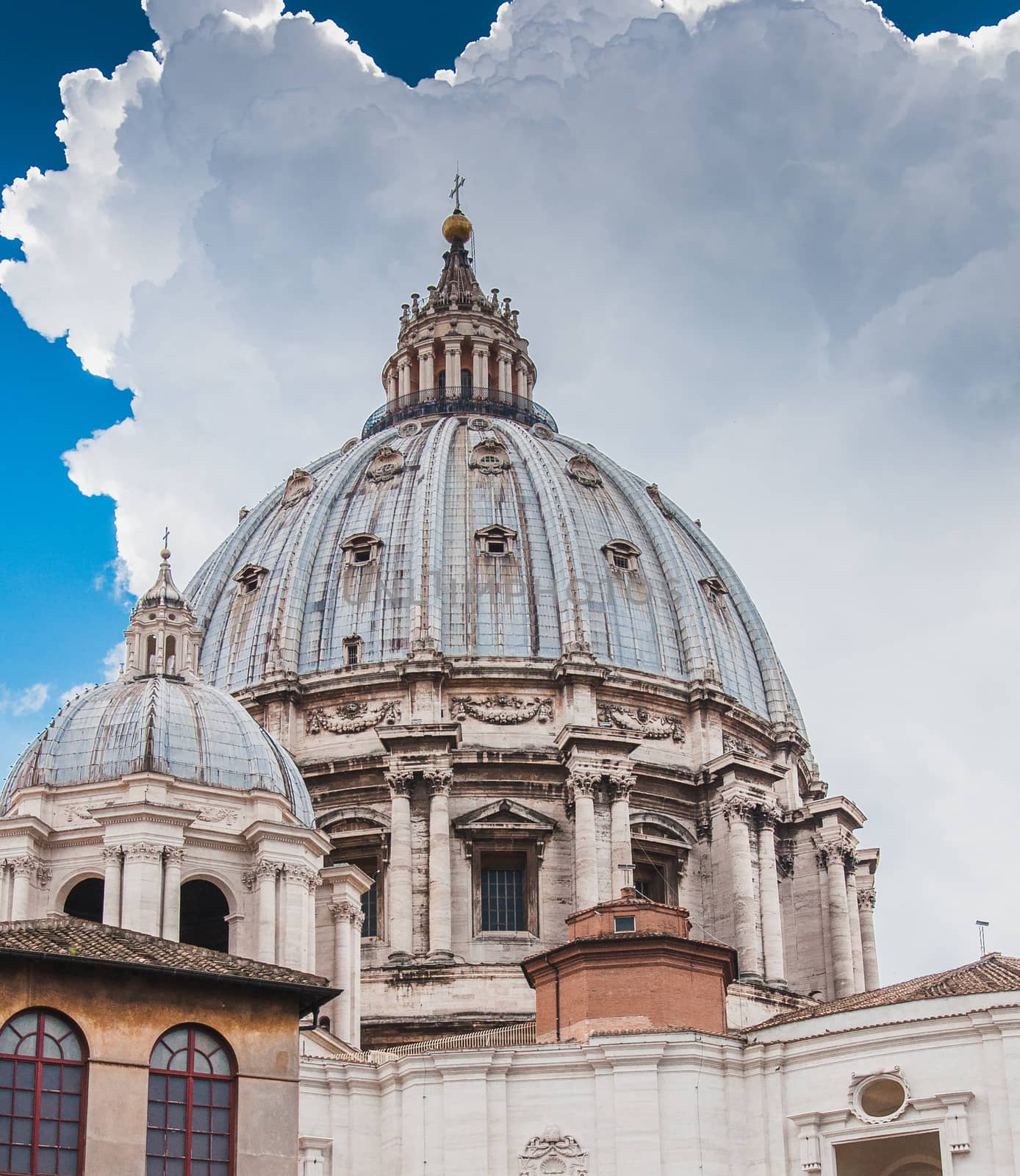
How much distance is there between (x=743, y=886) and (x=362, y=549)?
17.7 meters

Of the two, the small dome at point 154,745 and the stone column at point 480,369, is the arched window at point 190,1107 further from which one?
the stone column at point 480,369

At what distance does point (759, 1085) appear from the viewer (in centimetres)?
4419

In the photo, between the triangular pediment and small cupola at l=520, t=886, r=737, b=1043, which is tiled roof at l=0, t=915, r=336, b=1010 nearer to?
small cupola at l=520, t=886, r=737, b=1043

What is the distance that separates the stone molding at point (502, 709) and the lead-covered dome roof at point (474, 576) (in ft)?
5.79

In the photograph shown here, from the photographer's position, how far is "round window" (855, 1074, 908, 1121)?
42.5 meters

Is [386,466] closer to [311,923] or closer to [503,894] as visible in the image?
[503,894]

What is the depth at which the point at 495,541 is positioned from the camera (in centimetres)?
7131

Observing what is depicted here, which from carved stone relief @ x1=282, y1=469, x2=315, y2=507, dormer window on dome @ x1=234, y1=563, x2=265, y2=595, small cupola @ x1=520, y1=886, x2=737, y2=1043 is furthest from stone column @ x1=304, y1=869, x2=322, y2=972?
carved stone relief @ x1=282, y1=469, x2=315, y2=507

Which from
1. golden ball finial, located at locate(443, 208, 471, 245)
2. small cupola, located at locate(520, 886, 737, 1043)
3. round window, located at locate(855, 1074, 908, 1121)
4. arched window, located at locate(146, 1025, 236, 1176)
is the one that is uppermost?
golden ball finial, located at locate(443, 208, 471, 245)

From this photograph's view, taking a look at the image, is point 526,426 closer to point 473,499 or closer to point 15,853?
point 473,499

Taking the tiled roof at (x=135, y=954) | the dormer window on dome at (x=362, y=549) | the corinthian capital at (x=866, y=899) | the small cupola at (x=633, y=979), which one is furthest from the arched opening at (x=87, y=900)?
the corinthian capital at (x=866, y=899)

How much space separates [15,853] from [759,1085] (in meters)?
18.0

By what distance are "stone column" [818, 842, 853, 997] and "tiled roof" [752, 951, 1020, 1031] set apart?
2116 cm

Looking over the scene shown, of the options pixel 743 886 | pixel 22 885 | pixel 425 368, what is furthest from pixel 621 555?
pixel 22 885
